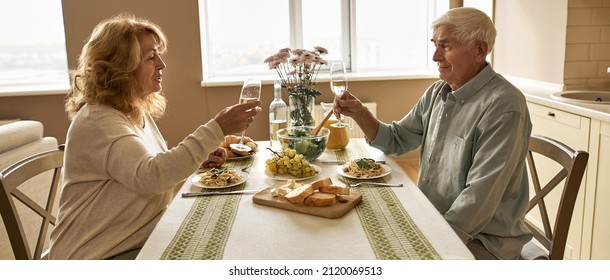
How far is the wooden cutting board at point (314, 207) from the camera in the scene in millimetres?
1344

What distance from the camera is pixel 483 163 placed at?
5.06 feet

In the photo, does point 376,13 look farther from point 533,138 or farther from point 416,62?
point 533,138

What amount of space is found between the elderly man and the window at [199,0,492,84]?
272cm

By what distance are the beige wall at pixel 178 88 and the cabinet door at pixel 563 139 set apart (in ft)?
5.15

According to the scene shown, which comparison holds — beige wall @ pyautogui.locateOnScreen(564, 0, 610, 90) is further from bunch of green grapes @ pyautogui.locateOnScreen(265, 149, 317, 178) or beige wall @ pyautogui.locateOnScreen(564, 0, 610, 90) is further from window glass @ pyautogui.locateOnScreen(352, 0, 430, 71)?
bunch of green grapes @ pyautogui.locateOnScreen(265, 149, 317, 178)

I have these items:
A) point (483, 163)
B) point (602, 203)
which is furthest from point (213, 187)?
point (602, 203)

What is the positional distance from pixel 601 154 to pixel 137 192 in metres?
1.89

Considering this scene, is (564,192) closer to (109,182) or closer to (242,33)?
(109,182)

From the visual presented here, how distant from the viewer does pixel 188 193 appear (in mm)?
1570

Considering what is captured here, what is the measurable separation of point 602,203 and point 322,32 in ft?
9.02

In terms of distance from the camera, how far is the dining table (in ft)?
3.78

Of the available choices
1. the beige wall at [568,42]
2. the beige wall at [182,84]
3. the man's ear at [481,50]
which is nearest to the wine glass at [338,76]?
the man's ear at [481,50]

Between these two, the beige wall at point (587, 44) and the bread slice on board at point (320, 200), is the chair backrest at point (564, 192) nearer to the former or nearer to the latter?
the bread slice on board at point (320, 200)
